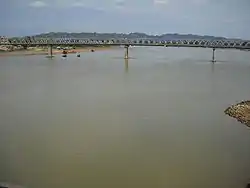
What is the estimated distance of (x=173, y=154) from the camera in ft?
6.92

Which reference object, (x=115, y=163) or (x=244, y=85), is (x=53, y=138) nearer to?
(x=115, y=163)

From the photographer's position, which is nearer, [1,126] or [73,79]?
[1,126]

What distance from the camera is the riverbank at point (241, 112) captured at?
293 cm

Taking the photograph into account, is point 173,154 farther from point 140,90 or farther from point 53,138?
point 140,90

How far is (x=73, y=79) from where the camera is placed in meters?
5.25

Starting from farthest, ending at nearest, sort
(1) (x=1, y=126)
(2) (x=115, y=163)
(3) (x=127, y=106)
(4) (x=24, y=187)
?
(3) (x=127, y=106), (1) (x=1, y=126), (2) (x=115, y=163), (4) (x=24, y=187)

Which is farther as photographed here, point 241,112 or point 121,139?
point 241,112

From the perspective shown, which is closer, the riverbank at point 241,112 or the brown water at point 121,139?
the brown water at point 121,139

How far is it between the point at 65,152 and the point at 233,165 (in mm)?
948

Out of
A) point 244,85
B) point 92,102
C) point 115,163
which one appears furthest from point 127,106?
point 244,85

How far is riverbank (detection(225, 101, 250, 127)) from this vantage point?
293cm

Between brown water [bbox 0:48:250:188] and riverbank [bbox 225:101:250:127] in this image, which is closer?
brown water [bbox 0:48:250:188]

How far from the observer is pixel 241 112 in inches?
124

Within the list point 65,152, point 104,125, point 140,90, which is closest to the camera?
point 65,152
